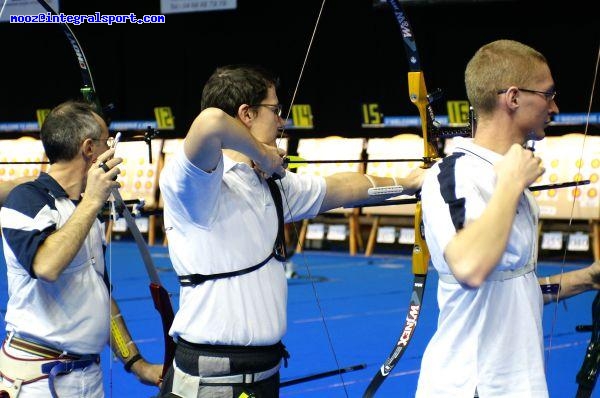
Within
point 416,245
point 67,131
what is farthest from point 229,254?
point 416,245

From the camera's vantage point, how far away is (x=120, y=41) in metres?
13.5

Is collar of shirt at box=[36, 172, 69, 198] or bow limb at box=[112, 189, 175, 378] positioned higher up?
collar of shirt at box=[36, 172, 69, 198]

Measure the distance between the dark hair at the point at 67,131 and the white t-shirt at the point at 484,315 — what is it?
1168mm

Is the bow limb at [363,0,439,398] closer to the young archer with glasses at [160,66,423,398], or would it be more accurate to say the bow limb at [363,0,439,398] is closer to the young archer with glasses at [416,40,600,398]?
the young archer with glasses at [160,66,423,398]

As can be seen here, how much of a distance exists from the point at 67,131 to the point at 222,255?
70 cm

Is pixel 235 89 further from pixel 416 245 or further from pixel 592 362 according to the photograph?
pixel 592 362

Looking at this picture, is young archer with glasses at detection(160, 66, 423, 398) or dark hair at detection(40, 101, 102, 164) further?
dark hair at detection(40, 101, 102, 164)

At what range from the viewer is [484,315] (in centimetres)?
190

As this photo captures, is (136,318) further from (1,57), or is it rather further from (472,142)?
(1,57)

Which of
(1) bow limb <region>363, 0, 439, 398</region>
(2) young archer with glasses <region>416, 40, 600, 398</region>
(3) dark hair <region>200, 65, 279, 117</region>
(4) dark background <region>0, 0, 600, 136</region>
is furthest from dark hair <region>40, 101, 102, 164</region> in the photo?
(4) dark background <region>0, 0, 600, 136</region>

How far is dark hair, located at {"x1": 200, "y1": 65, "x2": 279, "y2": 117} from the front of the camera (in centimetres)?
242

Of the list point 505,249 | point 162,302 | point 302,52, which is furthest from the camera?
point 302,52

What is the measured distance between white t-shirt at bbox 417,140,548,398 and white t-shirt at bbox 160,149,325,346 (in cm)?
52

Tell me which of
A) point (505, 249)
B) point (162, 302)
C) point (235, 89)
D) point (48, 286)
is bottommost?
point (162, 302)
